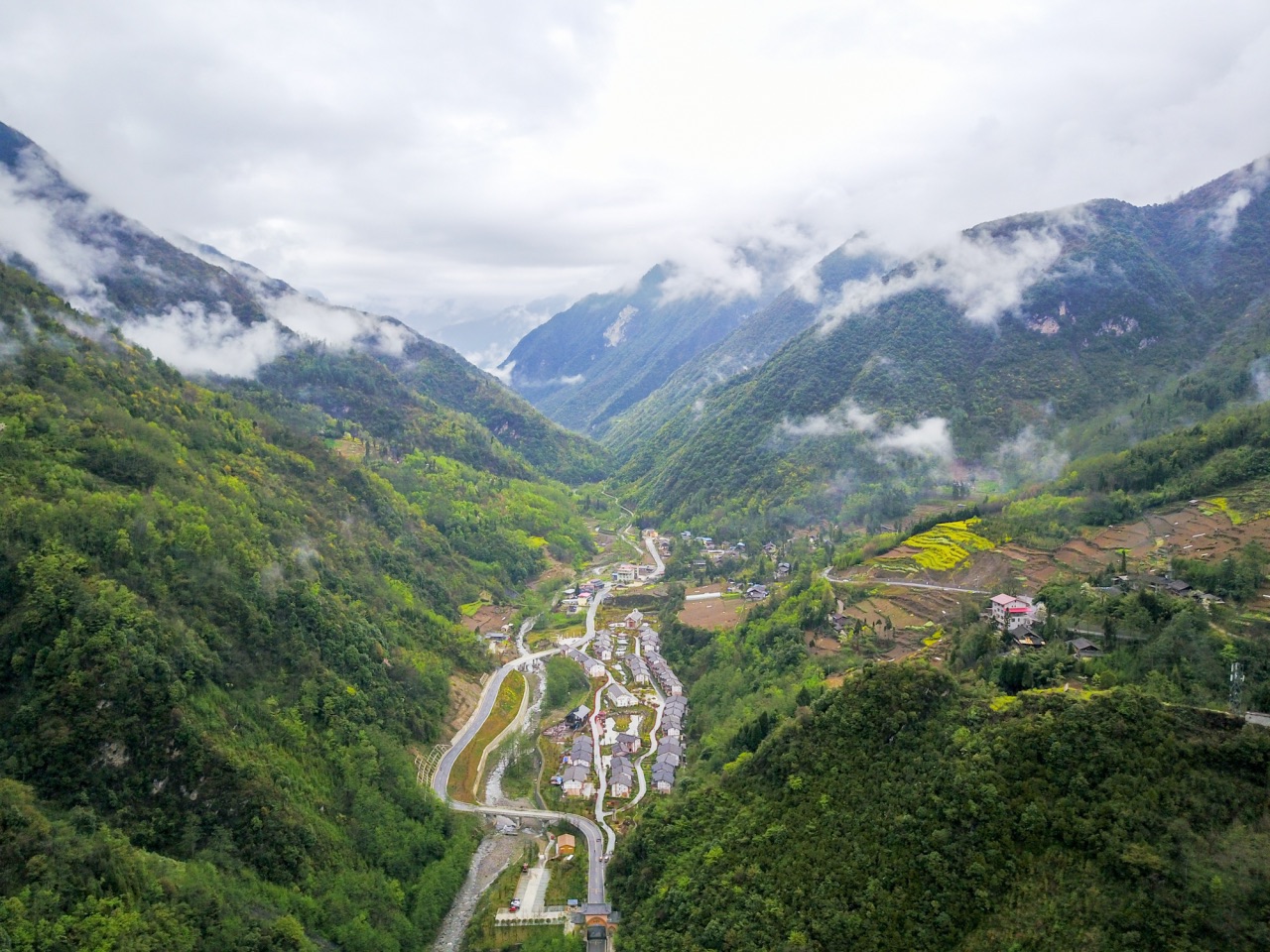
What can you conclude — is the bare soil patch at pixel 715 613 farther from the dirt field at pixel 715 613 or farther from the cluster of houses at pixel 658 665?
the cluster of houses at pixel 658 665

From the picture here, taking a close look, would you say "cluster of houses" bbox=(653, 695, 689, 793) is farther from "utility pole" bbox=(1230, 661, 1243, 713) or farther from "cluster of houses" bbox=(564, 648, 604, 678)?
"utility pole" bbox=(1230, 661, 1243, 713)

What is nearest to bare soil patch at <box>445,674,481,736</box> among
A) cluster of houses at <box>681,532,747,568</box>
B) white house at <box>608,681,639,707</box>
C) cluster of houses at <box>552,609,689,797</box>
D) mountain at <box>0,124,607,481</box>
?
cluster of houses at <box>552,609,689,797</box>

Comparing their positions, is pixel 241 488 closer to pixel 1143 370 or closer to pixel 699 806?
pixel 699 806

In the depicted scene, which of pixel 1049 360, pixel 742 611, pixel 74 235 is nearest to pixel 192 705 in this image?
pixel 742 611

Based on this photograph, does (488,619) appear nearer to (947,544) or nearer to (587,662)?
(587,662)

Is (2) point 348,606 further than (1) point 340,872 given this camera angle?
Yes
